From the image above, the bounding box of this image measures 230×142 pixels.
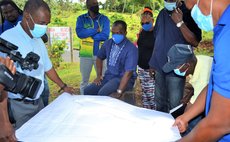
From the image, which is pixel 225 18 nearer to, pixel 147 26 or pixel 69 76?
pixel 147 26

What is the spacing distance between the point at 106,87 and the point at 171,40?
875 mm

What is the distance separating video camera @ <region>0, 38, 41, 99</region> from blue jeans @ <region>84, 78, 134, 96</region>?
4.63 feet

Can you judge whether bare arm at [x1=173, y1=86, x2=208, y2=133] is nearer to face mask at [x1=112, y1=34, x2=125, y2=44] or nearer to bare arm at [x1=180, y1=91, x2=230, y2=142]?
bare arm at [x1=180, y1=91, x2=230, y2=142]

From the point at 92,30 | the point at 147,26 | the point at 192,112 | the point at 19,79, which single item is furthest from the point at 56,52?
the point at 19,79

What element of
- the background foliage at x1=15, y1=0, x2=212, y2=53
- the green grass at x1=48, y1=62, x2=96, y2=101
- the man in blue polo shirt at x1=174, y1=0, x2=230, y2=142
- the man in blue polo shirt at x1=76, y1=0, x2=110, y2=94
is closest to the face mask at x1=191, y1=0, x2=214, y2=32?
the man in blue polo shirt at x1=174, y1=0, x2=230, y2=142

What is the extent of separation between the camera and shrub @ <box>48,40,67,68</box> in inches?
305

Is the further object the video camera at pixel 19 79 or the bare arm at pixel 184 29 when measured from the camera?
the bare arm at pixel 184 29

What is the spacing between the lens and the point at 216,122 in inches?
50.8

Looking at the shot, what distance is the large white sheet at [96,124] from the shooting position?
6.38 ft

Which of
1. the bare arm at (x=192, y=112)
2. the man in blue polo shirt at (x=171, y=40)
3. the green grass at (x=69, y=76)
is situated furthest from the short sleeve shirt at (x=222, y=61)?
the green grass at (x=69, y=76)

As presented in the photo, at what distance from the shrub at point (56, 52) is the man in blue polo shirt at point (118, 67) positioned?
4.21 m

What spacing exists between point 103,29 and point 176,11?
1.78 m

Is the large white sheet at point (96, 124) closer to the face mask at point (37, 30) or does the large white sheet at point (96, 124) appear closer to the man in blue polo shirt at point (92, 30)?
the face mask at point (37, 30)

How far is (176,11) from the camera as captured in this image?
314 centimetres
